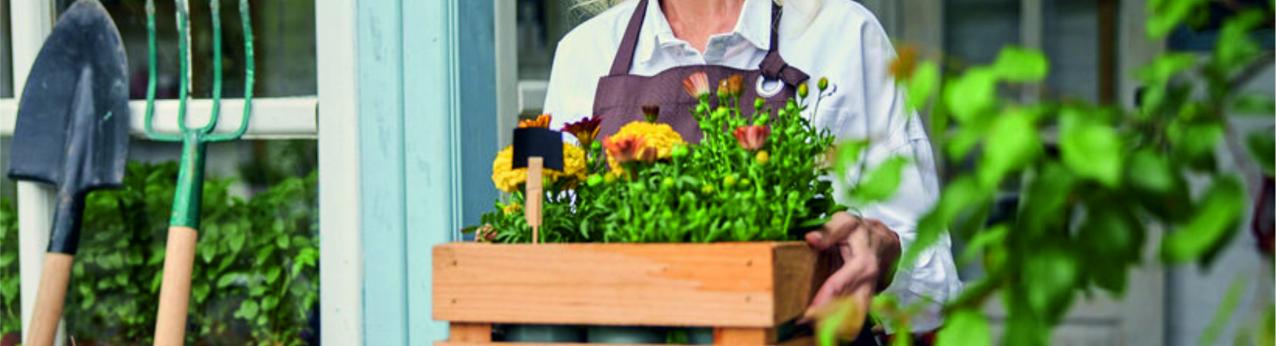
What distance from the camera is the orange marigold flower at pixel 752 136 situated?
168cm

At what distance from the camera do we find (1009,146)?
98 centimetres

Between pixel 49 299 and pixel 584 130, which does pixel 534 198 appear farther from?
pixel 49 299

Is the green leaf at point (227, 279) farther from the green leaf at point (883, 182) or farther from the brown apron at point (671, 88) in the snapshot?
the green leaf at point (883, 182)

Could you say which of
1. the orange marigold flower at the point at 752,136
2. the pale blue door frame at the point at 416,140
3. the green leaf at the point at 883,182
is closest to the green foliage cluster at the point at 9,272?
the pale blue door frame at the point at 416,140

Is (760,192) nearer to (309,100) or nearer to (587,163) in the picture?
(587,163)

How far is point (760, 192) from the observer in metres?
1.66

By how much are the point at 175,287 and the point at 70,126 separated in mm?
366

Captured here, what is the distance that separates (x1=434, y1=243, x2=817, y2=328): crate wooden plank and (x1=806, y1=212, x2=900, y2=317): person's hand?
1.1 inches

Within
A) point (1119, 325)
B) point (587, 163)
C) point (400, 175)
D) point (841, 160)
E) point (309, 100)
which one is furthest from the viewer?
point (1119, 325)

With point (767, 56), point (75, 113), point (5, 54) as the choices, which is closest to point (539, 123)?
point (767, 56)

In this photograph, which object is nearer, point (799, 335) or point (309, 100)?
point (799, 335)

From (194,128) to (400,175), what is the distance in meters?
0.42

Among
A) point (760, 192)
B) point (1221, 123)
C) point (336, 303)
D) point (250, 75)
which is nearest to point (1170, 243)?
point (1221, 123)

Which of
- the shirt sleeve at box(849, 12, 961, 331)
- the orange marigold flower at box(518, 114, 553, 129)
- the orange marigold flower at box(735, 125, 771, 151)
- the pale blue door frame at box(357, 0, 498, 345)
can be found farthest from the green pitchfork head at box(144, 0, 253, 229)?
the orange marigold flower at box(735, 125, 771, 151)
